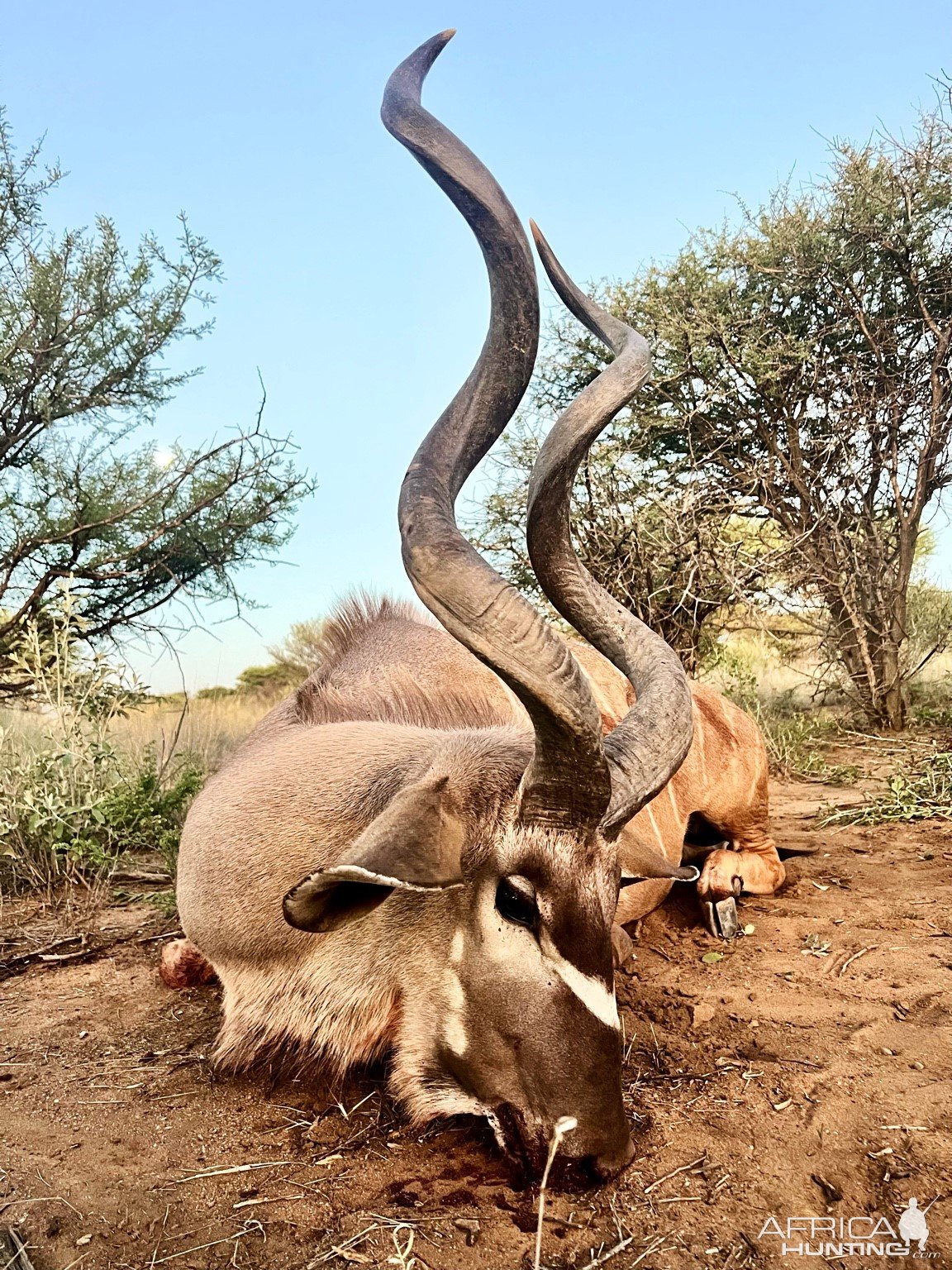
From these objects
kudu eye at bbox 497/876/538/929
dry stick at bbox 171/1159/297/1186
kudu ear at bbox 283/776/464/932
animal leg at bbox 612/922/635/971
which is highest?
kudu ear at bbox 283/776/464/932

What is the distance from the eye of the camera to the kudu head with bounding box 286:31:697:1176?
216 centimetres

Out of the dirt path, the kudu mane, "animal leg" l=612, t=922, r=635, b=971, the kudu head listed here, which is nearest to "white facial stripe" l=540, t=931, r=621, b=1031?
the kudu head

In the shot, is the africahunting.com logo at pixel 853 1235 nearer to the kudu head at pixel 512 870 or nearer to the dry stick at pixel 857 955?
the kudu head at pixel 512 870

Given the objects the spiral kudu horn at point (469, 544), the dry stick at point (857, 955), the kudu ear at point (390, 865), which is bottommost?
the dry stick at point (857, 955)

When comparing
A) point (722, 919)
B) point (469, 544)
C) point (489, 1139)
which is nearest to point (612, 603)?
point (469, 544)

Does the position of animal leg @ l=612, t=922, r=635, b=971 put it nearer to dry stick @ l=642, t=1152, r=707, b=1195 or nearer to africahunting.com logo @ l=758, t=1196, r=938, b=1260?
dry stick @ l=642, t=1152, r=707, b=1195

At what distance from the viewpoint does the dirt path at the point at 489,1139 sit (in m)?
1.98

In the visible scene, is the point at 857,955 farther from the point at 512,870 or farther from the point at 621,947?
the point at 512,870

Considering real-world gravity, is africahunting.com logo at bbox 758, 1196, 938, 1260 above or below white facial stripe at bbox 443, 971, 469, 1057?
below

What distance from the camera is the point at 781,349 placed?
9.61 m

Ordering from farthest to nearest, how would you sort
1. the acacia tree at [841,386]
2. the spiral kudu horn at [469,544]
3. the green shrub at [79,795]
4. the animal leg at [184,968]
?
the acacia tree at [841,386], the green shrub at [79,795], the animal leg at [184,968], the spiral kudu horn at [469,544]

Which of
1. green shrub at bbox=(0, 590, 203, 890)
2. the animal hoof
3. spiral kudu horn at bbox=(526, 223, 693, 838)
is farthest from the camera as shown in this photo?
green shrub at bbox=(0, 590, 203, 890)

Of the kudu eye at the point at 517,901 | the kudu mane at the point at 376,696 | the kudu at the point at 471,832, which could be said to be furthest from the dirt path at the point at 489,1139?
the kudu mane at the point at 376,696

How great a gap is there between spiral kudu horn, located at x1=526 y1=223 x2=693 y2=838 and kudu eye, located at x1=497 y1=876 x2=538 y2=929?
260mm
